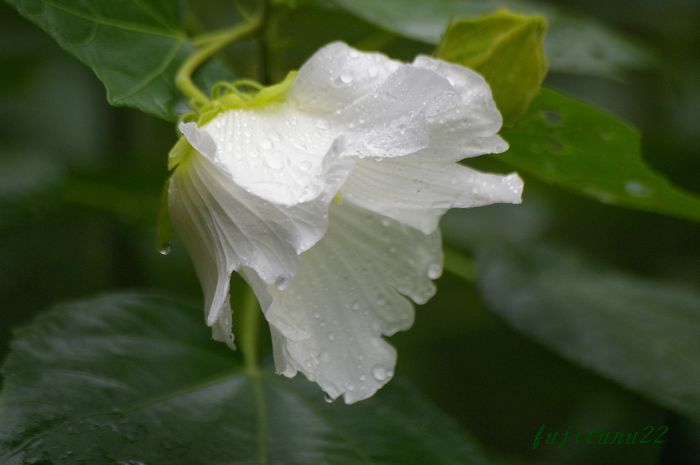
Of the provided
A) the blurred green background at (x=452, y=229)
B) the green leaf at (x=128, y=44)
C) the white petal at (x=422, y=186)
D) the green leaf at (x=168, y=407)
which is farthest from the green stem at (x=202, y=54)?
the blurred green background at (x=452, y=229)

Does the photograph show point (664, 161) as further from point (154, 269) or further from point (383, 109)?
point (383, 109)

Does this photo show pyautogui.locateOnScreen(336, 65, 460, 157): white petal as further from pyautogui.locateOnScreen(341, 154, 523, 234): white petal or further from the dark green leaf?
the dark green leaf

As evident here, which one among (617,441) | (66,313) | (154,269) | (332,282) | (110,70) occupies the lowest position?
(154,269)

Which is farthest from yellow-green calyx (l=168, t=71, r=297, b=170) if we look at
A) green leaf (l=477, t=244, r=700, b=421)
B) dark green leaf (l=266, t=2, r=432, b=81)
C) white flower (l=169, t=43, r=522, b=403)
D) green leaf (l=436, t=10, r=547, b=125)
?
dark green leaf (l=266, t=2, r=432, b=81)

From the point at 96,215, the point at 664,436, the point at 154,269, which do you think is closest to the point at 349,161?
the point at 664,436

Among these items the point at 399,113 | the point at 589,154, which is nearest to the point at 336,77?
the point at 399,113

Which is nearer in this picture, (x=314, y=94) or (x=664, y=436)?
(x=314, y=94)

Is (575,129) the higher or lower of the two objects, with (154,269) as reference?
higher
